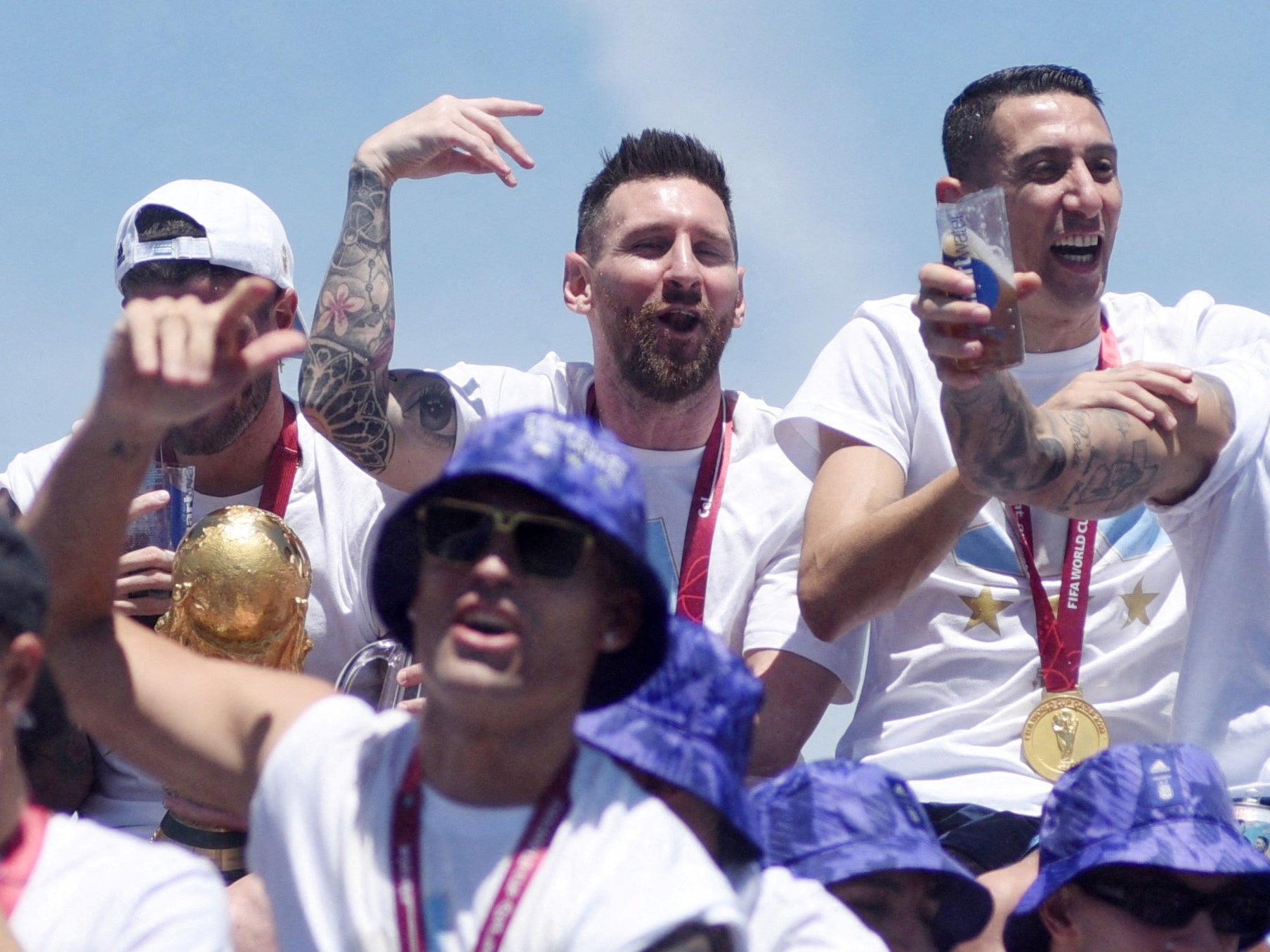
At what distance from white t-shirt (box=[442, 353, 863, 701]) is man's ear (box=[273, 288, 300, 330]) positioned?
52 cm

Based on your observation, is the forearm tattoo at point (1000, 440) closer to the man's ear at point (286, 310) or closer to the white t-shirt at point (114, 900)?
the white t-shirt at point (114, 900)

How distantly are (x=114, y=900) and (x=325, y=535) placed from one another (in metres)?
2.70


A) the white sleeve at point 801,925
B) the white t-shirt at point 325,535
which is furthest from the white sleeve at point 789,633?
the white sleeve at point 801,925

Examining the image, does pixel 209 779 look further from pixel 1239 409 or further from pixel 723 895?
pixel 1239 409

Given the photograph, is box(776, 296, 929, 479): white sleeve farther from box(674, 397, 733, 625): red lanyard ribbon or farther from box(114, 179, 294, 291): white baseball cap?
box(114, 179, 294, 291): white baseball cap

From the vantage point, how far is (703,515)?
5.14 m

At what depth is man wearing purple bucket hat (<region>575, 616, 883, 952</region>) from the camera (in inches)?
114

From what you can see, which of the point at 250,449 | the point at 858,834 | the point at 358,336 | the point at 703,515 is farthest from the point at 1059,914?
the point at 250,449

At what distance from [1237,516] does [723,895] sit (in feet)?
7.51

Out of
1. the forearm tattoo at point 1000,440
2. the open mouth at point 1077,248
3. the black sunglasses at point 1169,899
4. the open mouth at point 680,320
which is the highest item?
the open mouth at point 1077,248

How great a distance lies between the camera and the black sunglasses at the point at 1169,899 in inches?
143

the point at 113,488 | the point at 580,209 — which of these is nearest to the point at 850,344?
the point at 580,209

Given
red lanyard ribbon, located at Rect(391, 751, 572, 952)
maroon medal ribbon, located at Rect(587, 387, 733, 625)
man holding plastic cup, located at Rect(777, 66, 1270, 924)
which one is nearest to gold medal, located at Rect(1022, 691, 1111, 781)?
man holding plastic cup, located at Rect(777, 66, 1270, 924)

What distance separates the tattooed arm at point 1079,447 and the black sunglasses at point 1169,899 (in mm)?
863
